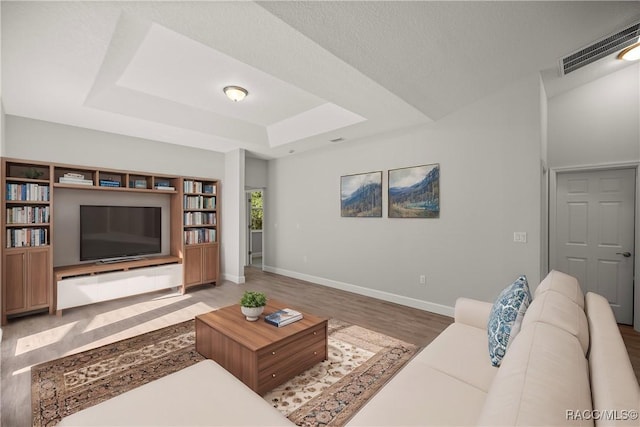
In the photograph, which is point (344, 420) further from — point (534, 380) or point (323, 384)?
point (534, 380)

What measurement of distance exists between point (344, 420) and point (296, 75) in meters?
2.66

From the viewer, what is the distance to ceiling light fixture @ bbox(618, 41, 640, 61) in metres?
2.76

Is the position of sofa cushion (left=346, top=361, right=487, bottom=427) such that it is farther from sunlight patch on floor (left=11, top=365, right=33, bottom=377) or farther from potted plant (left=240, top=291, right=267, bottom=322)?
sunlight patch on floor (left=11, top=365, right=33, bottom=377)

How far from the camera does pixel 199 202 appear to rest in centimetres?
517

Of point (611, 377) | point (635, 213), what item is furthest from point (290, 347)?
point (635, 213)

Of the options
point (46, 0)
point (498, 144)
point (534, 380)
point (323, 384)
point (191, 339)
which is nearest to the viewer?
point (534, 380)

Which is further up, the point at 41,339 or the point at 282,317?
the point at 282,317

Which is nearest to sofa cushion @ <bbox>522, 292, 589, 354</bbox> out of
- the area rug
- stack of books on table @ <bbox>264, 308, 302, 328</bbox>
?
the area rug

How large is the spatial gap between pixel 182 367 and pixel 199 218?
3143mm

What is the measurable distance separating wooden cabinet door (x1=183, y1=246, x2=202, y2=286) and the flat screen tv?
0.47m

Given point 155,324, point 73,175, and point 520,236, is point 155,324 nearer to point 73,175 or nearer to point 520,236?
point 73,175

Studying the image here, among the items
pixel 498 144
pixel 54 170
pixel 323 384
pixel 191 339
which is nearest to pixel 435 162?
pixel 498 144

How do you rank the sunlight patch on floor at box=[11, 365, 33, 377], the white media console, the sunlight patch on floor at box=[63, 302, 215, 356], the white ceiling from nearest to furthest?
the white ceiling, the sunlight patch on floor at box=[11, 365, 33, 377], the sunlight patch on floor at box=[63, 302, 215, 356], the white media console

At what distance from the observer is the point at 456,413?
1297mm
